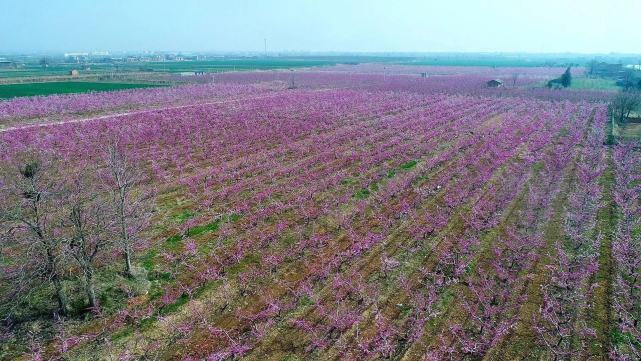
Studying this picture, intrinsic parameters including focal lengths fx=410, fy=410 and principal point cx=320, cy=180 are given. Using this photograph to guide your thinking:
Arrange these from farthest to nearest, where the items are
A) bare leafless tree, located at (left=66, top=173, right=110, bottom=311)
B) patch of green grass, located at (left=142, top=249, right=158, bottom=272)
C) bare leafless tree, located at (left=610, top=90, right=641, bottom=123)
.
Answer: bare leafless tree, located at (left=610, top=90, right=641, bottom=123)
patch of green grass, located at (left=142, top=249, right=158, bottom=272)
bare leafless tree, located at (left=66, top=173, right=110, bottom=311)

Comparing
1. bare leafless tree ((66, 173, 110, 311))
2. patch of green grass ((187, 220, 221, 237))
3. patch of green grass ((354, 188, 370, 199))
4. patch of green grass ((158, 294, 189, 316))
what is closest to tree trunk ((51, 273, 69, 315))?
bare leafless tree ((66, 173, 110, 311))

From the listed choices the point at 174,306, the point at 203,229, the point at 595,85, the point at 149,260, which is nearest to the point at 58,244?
the point at 174,306

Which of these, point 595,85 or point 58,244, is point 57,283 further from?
point 595,85

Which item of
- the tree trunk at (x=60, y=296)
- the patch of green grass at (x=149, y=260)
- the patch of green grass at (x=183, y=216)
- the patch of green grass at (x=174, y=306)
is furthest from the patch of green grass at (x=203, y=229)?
the tree trunk at (x=60, y=296)

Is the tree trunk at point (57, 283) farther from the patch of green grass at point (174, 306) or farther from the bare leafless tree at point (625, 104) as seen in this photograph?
the bare leafless tree at point (625, 104)

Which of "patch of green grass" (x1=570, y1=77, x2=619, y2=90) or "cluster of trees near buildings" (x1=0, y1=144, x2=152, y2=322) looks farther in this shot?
"patch of green grass" (x1=570, y1=77, x2=619, y2=90)

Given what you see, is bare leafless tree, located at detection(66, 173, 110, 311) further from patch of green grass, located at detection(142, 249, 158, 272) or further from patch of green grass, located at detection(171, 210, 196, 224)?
patch of green grass, located at detection(171, 210, 196, 224)

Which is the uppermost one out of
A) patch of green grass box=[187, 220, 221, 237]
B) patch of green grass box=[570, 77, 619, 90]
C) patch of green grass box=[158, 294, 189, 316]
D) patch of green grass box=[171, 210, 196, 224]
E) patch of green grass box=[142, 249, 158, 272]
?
patch of green grass box=[570, 77, 619, 90]

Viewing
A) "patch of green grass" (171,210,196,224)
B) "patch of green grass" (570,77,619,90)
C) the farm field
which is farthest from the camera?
"patch of green grass" (570,77,619,90)
